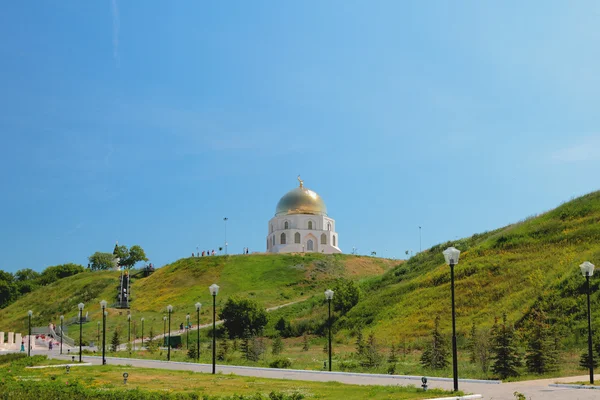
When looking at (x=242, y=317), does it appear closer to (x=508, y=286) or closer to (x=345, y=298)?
(x=345, y=298)

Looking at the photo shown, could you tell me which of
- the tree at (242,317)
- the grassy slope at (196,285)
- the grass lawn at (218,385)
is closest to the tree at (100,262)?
the grassy slope at (196,285)

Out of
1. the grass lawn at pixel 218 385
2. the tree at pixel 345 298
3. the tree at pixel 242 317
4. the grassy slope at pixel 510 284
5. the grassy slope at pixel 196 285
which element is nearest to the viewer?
the grass lawn at pixel 218 385

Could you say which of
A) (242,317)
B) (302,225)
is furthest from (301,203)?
(242,317)

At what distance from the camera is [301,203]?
9900cm

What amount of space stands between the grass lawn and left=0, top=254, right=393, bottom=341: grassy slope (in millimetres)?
43971

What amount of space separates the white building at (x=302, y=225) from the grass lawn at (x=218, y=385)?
72.0 metres

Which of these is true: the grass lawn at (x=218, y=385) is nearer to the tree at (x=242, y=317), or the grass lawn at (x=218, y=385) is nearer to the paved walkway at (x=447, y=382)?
the paved walkway at (x=447, y=382)

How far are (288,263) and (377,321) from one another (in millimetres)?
44432

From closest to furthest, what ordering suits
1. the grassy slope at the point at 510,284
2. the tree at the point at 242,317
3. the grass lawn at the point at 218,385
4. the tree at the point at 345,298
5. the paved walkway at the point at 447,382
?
the paved walkway at the point at 447,382
the grass lawn at the point at 218,385
the grassy slope at the point at 510,284
the tree at the point at 345,298
the tree at the point at 242,317

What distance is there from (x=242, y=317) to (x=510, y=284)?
24611 mm

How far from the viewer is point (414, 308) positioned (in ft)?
148

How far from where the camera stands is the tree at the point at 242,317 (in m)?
56.0

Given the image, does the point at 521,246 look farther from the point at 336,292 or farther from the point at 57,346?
the point at 57,346

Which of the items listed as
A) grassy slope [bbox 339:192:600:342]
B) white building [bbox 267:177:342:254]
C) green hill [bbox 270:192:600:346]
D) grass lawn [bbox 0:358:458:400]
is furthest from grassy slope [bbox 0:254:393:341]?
grass lawn [bbox 0:358:458:400]
